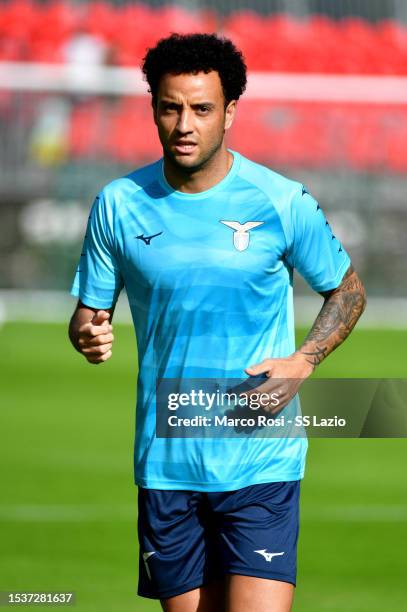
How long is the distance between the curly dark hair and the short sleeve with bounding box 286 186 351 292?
43cm

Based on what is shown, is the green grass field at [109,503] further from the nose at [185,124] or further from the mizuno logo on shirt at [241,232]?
the nose at [185,124]

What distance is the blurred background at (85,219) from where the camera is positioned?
7180 millimetres

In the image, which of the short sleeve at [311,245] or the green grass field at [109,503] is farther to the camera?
the green grass field at [109,503]

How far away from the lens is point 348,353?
14531 millimetres

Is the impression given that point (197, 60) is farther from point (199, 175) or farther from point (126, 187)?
→ point (126, 187)

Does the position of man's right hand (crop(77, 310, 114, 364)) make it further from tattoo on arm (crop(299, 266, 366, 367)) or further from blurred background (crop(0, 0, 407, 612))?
blurred background (crop(0, 0, 407, 612))

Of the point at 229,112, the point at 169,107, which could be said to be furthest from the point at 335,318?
the point at 169,107

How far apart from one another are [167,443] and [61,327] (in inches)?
492

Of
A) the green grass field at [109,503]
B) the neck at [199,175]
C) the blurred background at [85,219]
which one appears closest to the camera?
the neck at [199,175]

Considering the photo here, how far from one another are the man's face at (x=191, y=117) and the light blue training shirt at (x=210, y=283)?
13 cm

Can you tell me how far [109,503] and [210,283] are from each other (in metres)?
4.44

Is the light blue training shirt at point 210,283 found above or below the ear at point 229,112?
below

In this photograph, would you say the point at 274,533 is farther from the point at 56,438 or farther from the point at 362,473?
the point at 56,438

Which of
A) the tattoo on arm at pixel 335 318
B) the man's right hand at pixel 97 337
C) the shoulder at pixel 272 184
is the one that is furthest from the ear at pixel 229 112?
the man's right hand at pixel 97 337
